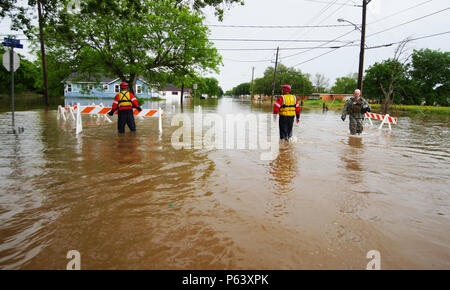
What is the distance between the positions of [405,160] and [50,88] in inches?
1196

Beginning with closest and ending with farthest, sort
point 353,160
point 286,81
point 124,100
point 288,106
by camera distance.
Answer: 1. point 353,160
2. point 288,106
3. point 124,100
4. point 286,81

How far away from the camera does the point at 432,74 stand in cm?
5997

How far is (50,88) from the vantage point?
87.8 ft

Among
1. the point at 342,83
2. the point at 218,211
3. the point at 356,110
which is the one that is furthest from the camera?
the point at 342,83

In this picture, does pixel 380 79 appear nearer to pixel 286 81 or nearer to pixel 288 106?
pixel 286 81

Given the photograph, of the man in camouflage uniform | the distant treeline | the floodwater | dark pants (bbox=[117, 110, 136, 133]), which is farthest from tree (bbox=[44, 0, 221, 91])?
the distant treeline

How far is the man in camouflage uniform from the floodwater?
14.2 ft

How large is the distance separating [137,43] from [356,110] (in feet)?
63.7

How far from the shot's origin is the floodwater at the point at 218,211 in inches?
106

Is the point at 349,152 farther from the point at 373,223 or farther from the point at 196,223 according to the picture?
the point at 196,223

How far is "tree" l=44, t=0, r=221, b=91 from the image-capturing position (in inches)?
885

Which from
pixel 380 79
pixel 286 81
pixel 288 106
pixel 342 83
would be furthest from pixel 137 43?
pixel 342 83

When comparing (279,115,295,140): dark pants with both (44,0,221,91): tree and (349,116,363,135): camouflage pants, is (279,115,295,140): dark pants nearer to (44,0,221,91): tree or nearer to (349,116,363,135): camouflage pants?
(349,116,363,135): camouflage pants

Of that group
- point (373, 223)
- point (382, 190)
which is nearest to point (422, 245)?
point (373, 223)
